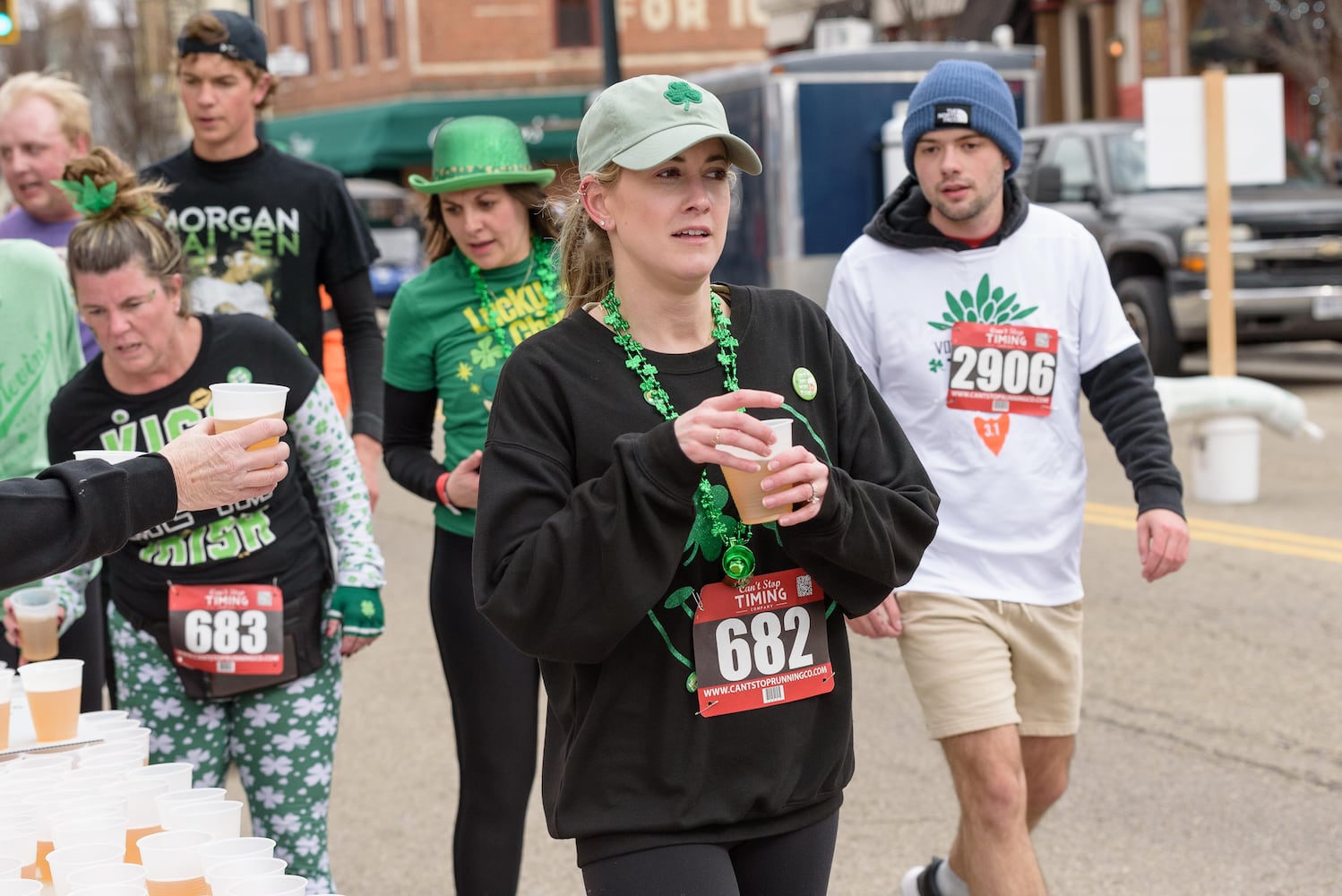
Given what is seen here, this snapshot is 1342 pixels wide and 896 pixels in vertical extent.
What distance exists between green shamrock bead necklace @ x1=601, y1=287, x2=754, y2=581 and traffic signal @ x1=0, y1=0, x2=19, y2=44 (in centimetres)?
1019

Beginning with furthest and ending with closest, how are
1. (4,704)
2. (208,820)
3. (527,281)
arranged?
(527,281) → (4,704) → (208,820)

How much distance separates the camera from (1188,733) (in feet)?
21.0

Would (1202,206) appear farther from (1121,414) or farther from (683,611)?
(683,611)

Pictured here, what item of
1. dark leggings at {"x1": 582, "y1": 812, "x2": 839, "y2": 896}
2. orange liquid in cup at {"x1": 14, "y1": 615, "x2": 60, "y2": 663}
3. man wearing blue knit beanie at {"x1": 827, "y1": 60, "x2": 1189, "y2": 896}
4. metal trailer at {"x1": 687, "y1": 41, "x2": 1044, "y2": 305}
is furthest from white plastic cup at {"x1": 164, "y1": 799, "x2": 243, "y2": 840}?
metal trailer at {"x1": 687, "y1": 41, "x2": 1044, "y2": 305}

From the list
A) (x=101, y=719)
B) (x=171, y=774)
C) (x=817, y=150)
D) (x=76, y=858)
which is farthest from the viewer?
(x=817, y=150)

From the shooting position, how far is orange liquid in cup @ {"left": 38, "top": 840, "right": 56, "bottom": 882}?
9.71 feet

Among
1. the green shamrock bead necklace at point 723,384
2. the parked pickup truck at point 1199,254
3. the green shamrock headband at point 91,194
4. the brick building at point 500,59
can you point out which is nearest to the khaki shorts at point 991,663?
the green shamrock bead necklace at point 723,384

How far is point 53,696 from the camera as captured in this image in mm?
3629

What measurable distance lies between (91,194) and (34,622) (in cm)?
102

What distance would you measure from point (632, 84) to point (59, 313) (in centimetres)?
271

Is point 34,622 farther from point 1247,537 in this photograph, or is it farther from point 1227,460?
point 1227,460

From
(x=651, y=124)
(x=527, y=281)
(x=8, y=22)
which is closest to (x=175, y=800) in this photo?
(x=651, y=124)

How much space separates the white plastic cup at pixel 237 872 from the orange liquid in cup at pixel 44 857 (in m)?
0.44

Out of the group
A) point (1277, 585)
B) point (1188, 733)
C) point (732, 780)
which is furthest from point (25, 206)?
point (1277, 585)
